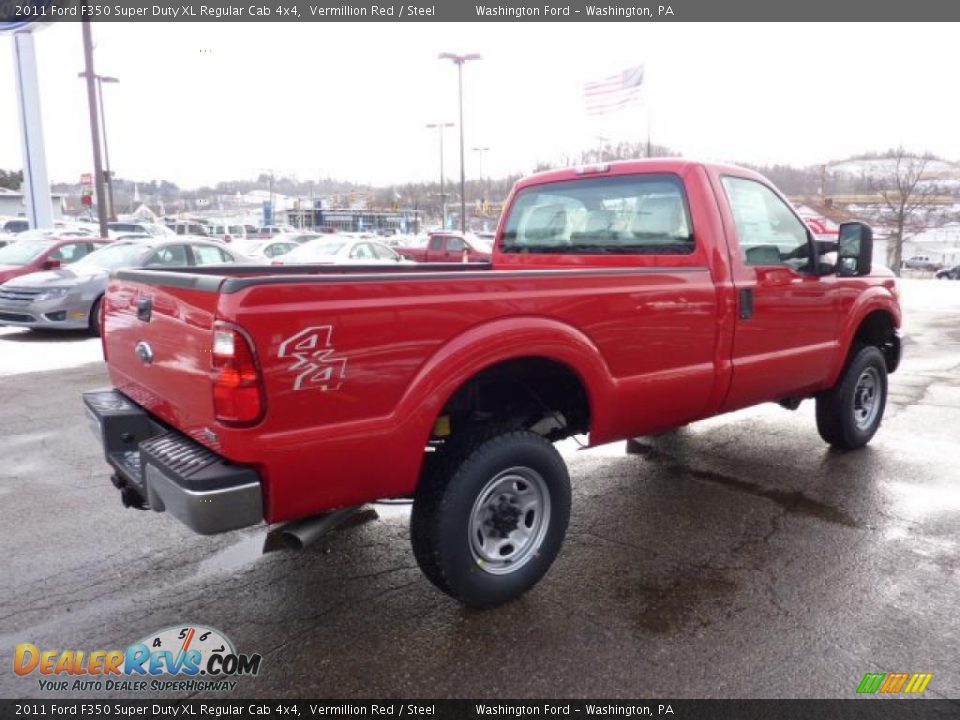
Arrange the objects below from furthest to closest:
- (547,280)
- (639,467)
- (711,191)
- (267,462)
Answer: (639,467) < (711,191) < (547,280) < (267,462)

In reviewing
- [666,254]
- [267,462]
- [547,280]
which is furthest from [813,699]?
[666,254]

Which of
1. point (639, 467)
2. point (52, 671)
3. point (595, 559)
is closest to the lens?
point (52, 671)

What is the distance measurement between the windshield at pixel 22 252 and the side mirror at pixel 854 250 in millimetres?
12643

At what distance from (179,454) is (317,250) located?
15.9 m

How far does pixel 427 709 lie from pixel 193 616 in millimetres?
1208

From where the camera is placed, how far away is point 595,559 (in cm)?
367

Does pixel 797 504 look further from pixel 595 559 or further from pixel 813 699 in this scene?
pixel 813 699

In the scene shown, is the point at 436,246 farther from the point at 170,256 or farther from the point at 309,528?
the point at 309,528

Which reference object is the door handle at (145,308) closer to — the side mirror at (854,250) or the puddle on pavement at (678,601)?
the puddle on pavement at (678,601)

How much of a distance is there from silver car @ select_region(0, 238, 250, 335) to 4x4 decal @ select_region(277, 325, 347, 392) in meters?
8.81

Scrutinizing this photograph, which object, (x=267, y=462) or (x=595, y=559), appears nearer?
(x=267, y=462)

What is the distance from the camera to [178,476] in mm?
2490

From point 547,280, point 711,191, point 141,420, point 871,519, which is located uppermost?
point 711,191

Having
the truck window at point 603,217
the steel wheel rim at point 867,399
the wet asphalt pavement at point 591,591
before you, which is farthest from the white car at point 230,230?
the steel wheel rim at point 867,399
